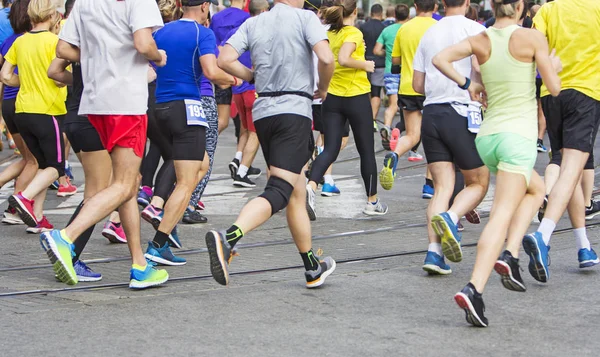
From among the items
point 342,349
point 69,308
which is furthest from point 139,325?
point 342,349

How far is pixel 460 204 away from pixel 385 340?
1985 millimetres

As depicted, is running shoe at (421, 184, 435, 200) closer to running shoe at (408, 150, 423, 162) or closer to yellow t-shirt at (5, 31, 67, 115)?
running shoe at (408, 150, 423, 162)

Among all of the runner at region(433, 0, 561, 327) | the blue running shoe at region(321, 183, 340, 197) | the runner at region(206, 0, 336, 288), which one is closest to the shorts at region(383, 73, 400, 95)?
the blue running shoe at region(321, 183, 340, 197)

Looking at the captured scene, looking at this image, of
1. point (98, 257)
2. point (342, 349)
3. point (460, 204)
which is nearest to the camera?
point (342, 349)

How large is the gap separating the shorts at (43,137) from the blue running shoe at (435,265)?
373cm

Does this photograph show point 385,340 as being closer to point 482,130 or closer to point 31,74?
point 482,130

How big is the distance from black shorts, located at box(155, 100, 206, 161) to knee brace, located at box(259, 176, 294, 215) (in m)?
1.22

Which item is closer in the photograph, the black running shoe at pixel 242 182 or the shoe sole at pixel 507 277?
the shoe sole at pixel 507 277

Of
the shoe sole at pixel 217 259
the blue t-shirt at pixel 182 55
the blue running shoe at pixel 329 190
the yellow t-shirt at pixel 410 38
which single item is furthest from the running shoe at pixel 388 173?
the shoe sole at pixel 217 259

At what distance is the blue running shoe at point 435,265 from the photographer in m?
7.01

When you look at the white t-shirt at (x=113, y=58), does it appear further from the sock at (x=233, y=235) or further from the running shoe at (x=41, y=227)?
the running shoe at (x=41, y=227)

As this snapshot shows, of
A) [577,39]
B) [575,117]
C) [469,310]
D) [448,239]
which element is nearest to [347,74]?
[577,39]

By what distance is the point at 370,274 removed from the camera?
711 cm

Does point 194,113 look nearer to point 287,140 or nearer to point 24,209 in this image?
point 287,140
